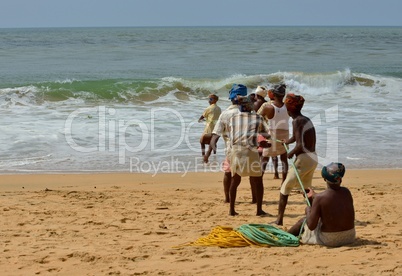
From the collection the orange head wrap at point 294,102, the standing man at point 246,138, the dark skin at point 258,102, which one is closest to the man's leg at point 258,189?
the standing man at point 246,138

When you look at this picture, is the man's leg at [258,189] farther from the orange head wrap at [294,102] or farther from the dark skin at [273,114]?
the orange head wrap at [294,102]

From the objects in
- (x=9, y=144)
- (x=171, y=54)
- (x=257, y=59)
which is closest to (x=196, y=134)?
(x=9, y=144)

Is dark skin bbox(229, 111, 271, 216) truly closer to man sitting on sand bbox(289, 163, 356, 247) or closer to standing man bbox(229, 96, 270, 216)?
standing man bbox(229, 96, 270, 216)

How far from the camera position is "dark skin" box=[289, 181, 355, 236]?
6523mm

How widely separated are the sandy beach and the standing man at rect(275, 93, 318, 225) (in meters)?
0.58

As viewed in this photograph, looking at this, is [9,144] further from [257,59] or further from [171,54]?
[171,54]

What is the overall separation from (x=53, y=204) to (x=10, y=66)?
26.5m

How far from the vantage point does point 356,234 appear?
7254 millimetres

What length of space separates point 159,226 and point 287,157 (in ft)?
5.24

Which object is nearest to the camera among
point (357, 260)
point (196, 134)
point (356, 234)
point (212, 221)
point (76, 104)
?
point (357, 260)

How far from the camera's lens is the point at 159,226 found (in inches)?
310

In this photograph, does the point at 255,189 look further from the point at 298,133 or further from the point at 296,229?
the point at 296,229

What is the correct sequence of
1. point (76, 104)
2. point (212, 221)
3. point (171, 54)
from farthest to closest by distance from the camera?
point (171, 54)
point (76, 104)
point (212, 221)

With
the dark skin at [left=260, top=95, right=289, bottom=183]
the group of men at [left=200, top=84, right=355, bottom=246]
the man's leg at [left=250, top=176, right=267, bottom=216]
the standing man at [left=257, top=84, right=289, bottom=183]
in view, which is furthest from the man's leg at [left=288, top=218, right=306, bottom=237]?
the standing man at [left=257, top=84, right=289, bottom=183]
